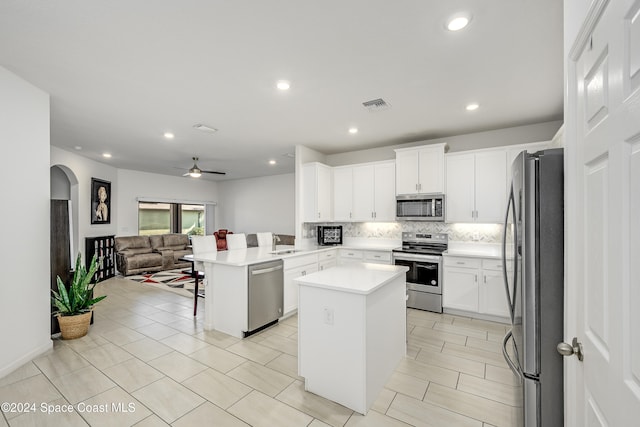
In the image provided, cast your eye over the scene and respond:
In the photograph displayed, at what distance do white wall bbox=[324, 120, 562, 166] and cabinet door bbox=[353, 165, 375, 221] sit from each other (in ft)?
1.34

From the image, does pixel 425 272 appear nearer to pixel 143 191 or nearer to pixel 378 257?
pixel 378 257

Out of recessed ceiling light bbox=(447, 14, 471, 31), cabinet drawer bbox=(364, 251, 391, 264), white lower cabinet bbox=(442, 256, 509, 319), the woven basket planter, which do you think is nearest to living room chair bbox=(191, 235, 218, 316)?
the woven basket planter

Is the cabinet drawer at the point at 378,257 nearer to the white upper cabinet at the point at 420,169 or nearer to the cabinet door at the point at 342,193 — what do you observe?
the cabinet door at the point at 342,193

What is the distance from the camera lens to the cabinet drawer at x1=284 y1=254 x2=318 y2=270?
378 centimetres

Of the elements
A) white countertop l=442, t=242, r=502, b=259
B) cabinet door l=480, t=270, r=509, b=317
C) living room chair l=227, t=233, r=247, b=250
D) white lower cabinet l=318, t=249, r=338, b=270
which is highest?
living room chair l=227, t=233, r=247, b=250

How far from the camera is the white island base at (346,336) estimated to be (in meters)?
1.95

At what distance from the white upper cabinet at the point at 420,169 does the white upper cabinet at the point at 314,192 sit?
1.33 meters

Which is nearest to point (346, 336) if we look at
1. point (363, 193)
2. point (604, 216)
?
point (604, 216)

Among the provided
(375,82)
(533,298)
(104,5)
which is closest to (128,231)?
(104,5)

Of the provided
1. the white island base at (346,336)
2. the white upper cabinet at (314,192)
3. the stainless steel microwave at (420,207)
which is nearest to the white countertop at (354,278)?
the white island base at (346,336)

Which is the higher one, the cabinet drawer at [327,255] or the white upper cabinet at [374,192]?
the white upper cabinet at [374,192]

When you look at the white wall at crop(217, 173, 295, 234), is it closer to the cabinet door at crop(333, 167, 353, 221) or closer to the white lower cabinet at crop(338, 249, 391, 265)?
the cabinet door at crop(333, 167, 353, 221)

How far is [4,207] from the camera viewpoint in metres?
2.43

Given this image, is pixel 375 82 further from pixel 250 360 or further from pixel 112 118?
pixel 112 118
